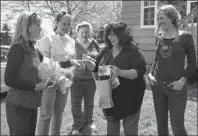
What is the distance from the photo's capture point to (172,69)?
3.08m

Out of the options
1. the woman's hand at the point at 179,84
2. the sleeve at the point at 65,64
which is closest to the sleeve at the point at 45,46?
the sleeve at the point at 65,64

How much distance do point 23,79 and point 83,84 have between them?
6.53 ft

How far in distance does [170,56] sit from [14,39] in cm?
177

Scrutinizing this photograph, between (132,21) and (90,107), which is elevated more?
(132,21)

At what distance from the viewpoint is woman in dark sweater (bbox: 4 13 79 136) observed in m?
2.51

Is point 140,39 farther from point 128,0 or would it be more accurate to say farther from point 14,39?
point 14,39

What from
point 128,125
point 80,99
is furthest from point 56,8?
point 128,125

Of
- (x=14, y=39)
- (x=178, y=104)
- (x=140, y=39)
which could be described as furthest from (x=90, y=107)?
(x=140, y=39)

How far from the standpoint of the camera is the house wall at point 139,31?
11851mm

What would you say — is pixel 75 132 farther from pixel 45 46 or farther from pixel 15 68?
pixel 15 68

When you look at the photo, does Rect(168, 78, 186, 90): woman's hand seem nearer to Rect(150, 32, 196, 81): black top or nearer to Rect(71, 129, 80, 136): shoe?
Rect(150, 32, 196, 81): black top

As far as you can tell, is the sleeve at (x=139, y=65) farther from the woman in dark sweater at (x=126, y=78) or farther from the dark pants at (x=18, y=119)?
the dark pants at (x=18, y=119)

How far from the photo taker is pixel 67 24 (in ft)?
12.6

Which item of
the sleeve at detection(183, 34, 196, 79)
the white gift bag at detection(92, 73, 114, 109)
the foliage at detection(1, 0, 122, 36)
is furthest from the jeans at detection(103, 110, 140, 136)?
the foliage at detection(1, 0, 122, 36)
